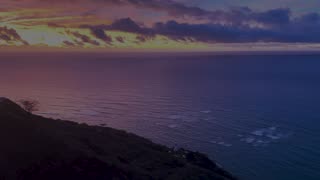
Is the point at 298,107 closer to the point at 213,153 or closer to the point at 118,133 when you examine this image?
the point at 213,153

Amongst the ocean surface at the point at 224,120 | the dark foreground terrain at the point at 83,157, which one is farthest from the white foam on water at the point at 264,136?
the dark foreground terrain at the point at 83,157

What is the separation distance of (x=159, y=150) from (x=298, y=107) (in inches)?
3058

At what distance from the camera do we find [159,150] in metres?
92.4

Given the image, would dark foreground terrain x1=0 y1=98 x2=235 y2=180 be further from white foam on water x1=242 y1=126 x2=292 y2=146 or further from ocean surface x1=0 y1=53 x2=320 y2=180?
white foam on water x1=242 y1=126 x2=292 y2=146

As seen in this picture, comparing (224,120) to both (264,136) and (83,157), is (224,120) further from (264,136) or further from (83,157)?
(83,157)

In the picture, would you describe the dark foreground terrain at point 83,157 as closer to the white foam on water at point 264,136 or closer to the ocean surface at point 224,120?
the ocean surface at point 224,120

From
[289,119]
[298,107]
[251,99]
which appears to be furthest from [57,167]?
[251,99]

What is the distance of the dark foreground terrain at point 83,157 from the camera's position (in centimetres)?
6588

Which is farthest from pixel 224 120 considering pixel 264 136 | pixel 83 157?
pixel 83 157

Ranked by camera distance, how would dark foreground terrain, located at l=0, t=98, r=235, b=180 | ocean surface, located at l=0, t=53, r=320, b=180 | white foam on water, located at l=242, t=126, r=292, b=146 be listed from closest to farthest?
dark foreground terrain, located at l=0, t=98, r=235, b=180 → ocean surface, located at l=0, t=53, r=320, b=180 → white foam on water, located at l=242, t=126, r=292, b=146

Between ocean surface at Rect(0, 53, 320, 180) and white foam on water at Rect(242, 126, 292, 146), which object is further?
white foam on water at Rect(242, 126, 292, 146)

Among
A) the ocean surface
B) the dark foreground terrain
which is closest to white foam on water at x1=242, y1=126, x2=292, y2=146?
the ocean surface

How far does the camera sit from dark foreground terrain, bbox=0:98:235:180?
216ft

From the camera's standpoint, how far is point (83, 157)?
7162cm
